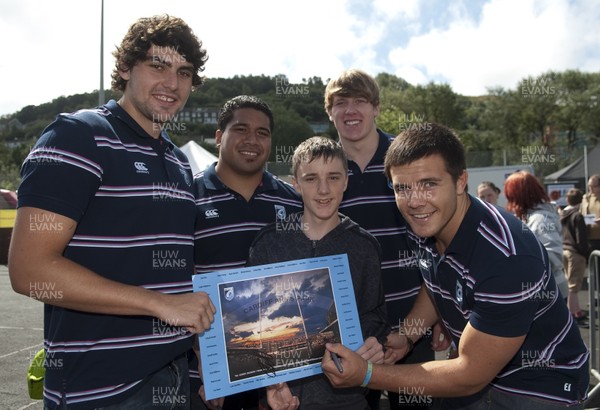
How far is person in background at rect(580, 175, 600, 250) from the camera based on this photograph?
10.6 meters

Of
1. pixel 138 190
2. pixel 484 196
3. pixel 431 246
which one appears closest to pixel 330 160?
pixel 431 246

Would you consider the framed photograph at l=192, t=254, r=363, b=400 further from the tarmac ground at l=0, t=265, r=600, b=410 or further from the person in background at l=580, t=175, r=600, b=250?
the person in background at l=580, t=175, r=600, b=250

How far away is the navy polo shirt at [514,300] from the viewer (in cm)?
234

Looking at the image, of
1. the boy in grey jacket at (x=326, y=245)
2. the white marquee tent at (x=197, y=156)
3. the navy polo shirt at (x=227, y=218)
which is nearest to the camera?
the boy in grey jacket at (x=326, y=245)

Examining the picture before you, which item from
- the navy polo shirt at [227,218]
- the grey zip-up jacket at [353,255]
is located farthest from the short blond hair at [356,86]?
the grey zip-up jacket at [353,255]

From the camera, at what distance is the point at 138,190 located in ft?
7.61

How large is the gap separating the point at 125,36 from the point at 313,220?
1.49 meters

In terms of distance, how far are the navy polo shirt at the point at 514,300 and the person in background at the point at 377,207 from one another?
1141 mm

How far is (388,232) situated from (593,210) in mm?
10040

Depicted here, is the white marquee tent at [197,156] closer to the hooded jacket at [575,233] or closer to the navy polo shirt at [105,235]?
the hooded jacket at [575,233]

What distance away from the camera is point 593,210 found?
1189 centimetres

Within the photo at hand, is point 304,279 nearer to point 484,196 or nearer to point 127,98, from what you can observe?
point 127,98

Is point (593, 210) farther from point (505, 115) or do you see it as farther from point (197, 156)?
point (505, 115)

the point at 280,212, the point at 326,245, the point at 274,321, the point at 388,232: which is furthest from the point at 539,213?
the point at 274,321
